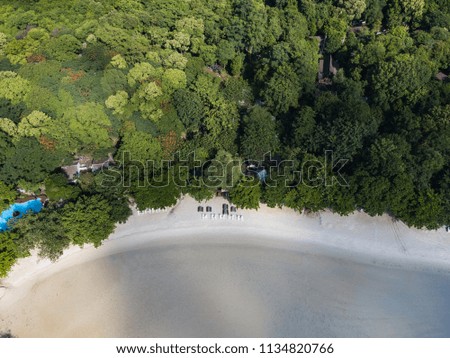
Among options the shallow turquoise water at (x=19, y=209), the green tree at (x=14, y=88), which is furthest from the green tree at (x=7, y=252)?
the green tree at (x=14, y=88)

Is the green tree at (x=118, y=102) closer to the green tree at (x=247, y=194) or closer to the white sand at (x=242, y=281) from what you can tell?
the white sand at (x=242, y=281)

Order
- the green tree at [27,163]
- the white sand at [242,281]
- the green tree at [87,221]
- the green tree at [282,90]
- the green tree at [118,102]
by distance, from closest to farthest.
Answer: the white sand at [242,281] → the green tree at [87,221] → the green tree at [27,163] → the green tree at [118,102] → the green tree at [282,90]

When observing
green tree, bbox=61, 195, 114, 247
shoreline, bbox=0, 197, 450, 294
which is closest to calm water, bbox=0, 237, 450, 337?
shoreline, bbox=0, 197, 450, 294

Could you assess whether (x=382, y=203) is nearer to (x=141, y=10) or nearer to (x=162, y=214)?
(x=162, y=214)

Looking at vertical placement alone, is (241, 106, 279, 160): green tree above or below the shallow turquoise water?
above

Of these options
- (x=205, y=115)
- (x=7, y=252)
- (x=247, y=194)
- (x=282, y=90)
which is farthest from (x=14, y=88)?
(x=282, y=90)

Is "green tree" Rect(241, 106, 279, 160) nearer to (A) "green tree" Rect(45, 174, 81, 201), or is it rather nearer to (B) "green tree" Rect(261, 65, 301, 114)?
(B) "green tree" Rect(261, 65, 301, 114)

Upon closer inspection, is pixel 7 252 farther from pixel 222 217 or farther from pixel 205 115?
pixel 205 115
